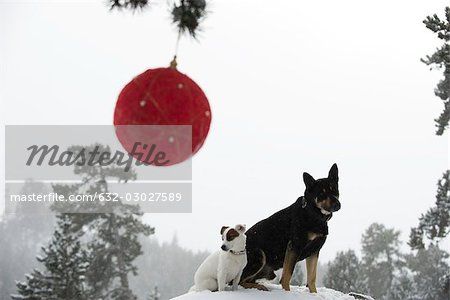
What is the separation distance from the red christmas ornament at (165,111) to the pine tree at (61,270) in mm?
21065

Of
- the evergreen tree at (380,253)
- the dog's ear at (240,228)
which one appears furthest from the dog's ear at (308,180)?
the evergreen tree at (380,253)

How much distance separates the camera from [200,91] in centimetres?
232

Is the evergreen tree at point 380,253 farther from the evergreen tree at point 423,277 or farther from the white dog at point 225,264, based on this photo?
the white dog at point 225,264

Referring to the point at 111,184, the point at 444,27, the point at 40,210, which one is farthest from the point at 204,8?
the point at 40,210

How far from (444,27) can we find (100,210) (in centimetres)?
1850

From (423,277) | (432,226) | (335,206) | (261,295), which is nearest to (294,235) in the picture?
(335,206)

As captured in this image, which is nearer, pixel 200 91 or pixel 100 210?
pixel 200 91

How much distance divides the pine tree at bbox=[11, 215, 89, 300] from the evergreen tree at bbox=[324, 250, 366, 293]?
16.5 metres

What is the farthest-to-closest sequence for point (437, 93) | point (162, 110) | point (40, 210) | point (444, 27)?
point (40, 210), point (437, 93), point (444, 27), point (162, 110)

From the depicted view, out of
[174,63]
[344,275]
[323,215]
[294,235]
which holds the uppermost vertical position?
[174,63]

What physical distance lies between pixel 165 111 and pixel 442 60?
10.3m

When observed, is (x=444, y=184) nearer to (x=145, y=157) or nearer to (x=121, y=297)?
(x=121, y=297)

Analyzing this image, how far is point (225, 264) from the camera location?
205 inches

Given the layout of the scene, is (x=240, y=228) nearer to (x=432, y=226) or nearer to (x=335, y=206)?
(x=335, y=206)
